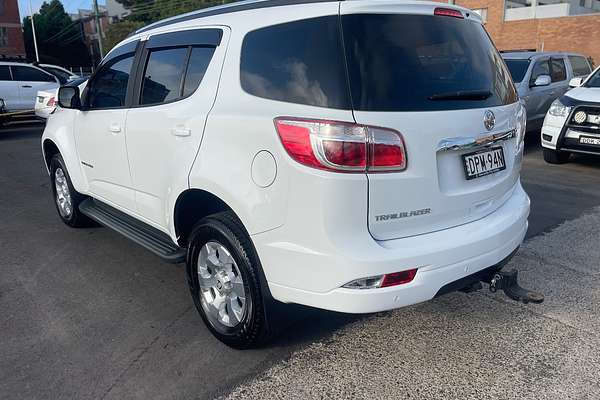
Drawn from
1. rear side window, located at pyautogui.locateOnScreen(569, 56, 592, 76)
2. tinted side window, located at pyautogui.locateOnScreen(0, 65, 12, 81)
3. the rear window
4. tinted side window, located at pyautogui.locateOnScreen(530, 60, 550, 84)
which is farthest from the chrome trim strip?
tinted side window, located at pyautogui.locateOnScreen(0, 65, 12, 81)

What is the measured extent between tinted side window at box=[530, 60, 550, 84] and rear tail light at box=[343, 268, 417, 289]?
8250mm

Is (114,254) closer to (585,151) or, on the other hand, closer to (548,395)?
(548,395)

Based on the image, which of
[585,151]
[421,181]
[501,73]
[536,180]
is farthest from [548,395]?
[585,151]

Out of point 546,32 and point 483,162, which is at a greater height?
point 546,32

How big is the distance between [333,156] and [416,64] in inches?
26.0

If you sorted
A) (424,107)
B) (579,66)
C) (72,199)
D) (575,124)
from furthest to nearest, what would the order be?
(579,66) → (575,124) → (72,199) → (424,107)

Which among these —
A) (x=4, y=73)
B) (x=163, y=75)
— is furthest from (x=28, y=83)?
(x=163, y=75)

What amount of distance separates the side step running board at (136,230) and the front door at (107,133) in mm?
134

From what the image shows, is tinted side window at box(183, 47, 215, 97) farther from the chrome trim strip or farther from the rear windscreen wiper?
the chrome trim strip

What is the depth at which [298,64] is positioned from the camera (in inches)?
93.4

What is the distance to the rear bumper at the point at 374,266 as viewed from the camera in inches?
87.7

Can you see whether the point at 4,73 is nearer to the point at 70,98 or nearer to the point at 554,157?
the point at 70,98

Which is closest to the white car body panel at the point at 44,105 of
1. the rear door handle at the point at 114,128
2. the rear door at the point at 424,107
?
the rear door handle at the point at 114,128

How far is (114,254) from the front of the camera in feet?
14.4
